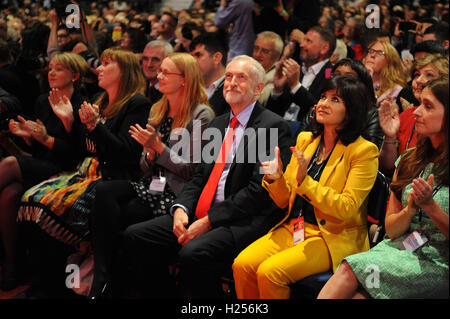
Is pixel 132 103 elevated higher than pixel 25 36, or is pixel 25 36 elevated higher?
pixel 132 103

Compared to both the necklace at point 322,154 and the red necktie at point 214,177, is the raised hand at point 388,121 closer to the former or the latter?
the necklace at point 322,154

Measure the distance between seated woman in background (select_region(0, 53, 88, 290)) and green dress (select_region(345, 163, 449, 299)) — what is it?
7.95 feet

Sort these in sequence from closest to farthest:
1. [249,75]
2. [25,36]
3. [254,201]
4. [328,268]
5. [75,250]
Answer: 1. [328,268]
2. [254,201]
3. [249,75]
4. [75,250]
5. [25,36]

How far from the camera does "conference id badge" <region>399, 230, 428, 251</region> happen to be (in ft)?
6.92

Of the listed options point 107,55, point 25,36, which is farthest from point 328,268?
point 25,36

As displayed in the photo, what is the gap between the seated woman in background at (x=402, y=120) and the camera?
2.73m

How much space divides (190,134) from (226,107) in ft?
2.45

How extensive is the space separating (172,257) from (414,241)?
5.04 ft

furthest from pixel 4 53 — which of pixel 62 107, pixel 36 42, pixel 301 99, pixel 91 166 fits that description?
pixel 301 99

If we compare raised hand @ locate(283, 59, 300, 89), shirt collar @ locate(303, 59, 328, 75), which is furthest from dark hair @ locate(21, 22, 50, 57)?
raised hand @ locate(283, 59, 300, 89)

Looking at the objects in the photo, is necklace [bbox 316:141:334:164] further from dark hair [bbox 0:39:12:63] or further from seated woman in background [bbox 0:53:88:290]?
dark hair [bbox 0:39:12:63]

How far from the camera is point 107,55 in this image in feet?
Result: 12.4

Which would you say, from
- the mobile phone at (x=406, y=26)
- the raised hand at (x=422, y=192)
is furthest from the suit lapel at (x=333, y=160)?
the mobile phone at (x=406, y=26)

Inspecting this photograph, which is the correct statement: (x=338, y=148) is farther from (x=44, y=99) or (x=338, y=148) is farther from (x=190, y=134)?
(x=44, y=99)
